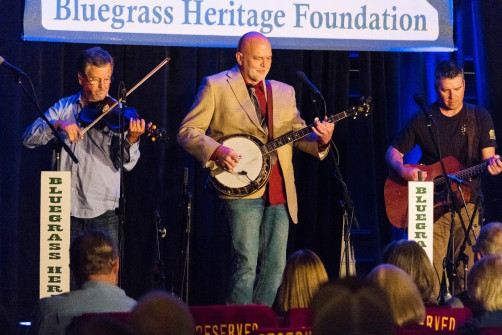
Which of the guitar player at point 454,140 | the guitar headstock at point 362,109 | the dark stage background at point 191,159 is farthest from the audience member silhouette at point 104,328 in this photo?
the guitar player at point 454,140

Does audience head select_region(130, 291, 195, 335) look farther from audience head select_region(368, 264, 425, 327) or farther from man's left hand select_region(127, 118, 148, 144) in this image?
man's left hand select_region(127, 118, 148, 144)

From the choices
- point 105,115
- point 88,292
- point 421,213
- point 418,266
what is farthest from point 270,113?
point 88,292

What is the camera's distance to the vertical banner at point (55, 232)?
16.9ft

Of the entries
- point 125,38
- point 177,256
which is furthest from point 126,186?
point 125,38

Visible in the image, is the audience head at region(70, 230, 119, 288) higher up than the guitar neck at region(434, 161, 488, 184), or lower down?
lower down

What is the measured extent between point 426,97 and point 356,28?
118 centimetres

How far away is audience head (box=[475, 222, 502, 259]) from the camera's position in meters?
4.90

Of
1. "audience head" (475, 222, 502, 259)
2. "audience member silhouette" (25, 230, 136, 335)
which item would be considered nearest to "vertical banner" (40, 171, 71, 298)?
"audience member silhouette" (25, 230, 136, 335)

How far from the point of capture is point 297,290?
3963 millimetres

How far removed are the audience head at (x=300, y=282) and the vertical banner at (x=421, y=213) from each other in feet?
5.52

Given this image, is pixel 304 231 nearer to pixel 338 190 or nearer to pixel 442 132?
pixel 338 190

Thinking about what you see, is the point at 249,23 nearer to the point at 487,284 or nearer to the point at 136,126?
the point at 136,126

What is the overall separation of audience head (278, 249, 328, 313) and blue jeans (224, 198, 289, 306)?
153 centimetres

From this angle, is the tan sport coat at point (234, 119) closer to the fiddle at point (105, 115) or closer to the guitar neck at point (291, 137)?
the guitar neck at point (291, 137)
